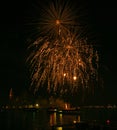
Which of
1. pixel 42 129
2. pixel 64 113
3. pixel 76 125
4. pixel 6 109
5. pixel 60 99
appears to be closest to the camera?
pixel 76 125

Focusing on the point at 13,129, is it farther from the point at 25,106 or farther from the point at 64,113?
the point at 25,106

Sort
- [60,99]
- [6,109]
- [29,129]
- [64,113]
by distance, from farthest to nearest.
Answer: [6,109]
[60,99]
[64,113]
[29,129]

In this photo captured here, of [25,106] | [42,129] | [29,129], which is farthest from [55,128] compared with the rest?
[25,106]

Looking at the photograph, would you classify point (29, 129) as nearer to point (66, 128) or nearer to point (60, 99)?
point (66, 128)

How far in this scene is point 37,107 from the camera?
149m

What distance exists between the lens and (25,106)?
165 metres

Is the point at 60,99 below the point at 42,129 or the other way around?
the other way around

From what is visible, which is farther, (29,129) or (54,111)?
(54,111)

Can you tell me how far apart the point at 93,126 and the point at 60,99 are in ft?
278

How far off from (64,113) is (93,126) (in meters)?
70.5

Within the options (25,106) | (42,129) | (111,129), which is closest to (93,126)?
(111,129)

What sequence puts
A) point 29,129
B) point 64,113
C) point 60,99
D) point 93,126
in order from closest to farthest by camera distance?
point 93,126 < point 29,129 < point 64,113 < point 60,99

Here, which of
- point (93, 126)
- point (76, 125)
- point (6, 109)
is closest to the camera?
point (93, 126)

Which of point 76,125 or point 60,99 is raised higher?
point 60,99
